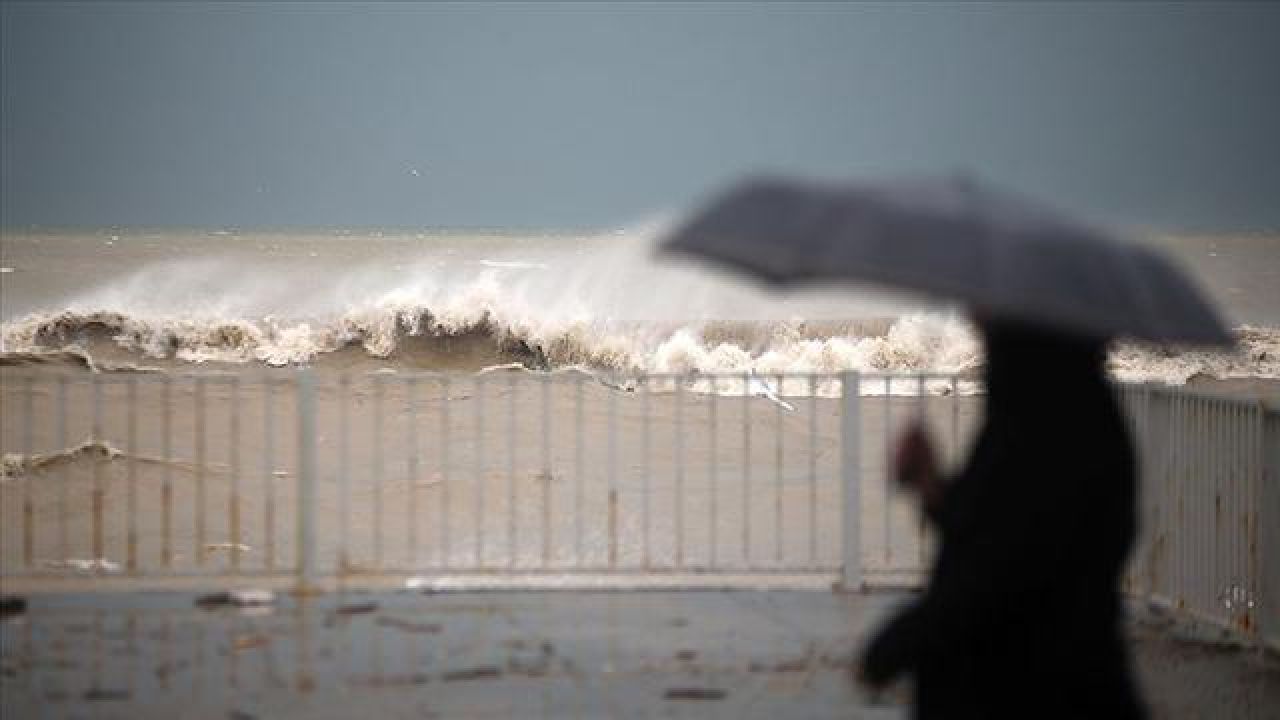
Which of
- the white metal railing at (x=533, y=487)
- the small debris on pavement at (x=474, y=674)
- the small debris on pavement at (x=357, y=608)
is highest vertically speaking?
the white metal railing at (x=533, y=487)

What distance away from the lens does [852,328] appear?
38.2 meters

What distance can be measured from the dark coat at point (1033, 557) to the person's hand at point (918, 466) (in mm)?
171

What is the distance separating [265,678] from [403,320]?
71.0 ft

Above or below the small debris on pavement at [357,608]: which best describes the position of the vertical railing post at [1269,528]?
above

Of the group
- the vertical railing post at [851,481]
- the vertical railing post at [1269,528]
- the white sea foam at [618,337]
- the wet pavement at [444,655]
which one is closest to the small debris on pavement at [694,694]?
the wet pavement at [444,655]

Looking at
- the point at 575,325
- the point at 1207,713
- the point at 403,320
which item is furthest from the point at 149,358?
the point at 1207,713

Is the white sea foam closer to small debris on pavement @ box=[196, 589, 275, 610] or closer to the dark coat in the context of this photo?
small debris on pavement @ box=[196, 589, 275, 610]

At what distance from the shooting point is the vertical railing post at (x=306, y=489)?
10.2m

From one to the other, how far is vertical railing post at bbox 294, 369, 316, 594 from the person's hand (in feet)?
20.6

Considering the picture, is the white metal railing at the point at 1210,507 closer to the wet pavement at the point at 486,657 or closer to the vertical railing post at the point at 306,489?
the wet pavement at the point at 486,657

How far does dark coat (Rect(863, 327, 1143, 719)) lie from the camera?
159 inches

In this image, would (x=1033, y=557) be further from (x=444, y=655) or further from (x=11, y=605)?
(x=11, y=605)

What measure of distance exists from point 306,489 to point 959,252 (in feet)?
21.4

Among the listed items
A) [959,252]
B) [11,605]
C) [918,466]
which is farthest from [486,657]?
[959,252]
